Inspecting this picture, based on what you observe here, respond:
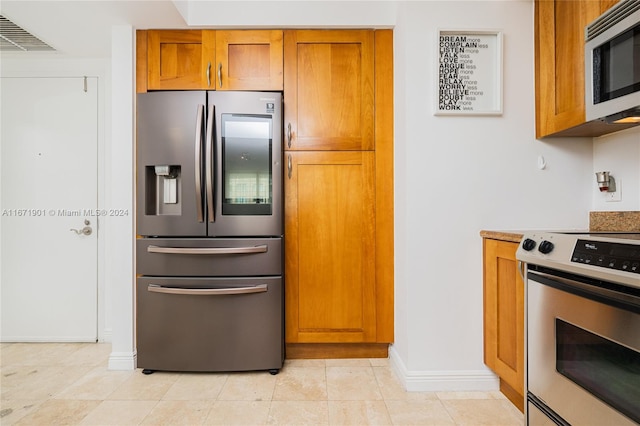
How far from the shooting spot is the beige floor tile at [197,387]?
1.91 meters

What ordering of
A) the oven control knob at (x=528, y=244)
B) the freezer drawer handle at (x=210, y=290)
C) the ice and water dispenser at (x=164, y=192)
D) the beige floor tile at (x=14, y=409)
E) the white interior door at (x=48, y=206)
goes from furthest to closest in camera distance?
the white interior door at (x=48, y=206) < the ice and water dispenser at (x=164, y=192) < the freezer drawer handle at (x=210, y=290) < the beige floor tile at (x=14, y=409) < the oven control knob at (x=528, y=244)

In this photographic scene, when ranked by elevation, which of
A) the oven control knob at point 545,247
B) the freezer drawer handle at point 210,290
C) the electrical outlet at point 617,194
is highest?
the electrical outlet at point 617,194

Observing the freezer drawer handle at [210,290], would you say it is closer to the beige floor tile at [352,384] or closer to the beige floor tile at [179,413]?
the beige floor tile at [179,413]

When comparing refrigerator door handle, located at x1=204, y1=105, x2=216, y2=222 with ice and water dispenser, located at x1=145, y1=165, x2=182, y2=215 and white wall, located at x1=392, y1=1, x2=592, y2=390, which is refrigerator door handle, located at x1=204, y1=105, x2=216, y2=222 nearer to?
ice and water dispenser, located at x1=145, y1=165, x2=182, y2=215

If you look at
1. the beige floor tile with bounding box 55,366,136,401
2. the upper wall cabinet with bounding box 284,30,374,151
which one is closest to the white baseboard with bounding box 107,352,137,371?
the beige floor tile with bounding box 55,366,136,401

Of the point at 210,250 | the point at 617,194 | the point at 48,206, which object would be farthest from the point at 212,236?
the point at 617,194

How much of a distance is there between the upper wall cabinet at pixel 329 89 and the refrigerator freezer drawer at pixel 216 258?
69 cm

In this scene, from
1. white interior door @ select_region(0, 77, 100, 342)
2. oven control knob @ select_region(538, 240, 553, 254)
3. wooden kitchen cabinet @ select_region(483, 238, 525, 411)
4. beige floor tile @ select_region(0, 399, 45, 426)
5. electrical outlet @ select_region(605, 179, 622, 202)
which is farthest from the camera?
white interior door @ select_region(0, 77, 100, 342)

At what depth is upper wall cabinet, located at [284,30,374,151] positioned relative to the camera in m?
2.28

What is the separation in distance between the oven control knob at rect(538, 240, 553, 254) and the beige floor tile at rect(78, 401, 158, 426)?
200 centimetres

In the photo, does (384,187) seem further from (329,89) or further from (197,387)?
(197,387)

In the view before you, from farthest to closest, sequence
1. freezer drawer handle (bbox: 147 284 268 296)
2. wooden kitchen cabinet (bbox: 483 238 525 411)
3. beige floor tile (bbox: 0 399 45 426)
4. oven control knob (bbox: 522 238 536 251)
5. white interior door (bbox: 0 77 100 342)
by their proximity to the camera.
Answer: white interior door (bbox: 0 77 100 342), freezer drawer handle (bbox: 147 284 268 296), beige floor tile (bbox: 0 399 45 426), wooden kitchen cabinet (bbox: 483 238 525 411), oven control knob (bbox: 522 238 536 251)

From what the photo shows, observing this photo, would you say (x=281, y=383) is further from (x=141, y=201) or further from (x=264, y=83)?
(x=264, y=83)

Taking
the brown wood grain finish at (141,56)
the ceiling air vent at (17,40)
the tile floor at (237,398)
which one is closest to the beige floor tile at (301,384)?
the tile floor at (237,398)
